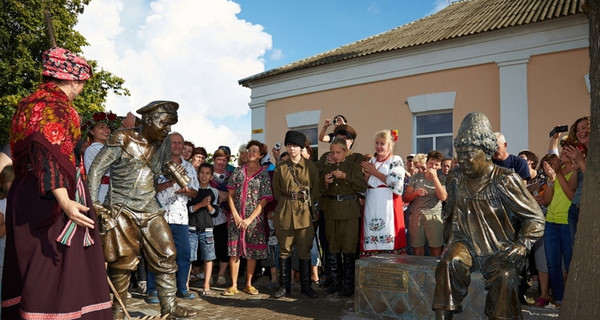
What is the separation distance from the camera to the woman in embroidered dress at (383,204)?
19.5 ft

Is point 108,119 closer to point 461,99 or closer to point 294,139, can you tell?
point 294,139

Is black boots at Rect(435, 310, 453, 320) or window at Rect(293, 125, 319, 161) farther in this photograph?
window at Rect(293, 125, 319, 161)

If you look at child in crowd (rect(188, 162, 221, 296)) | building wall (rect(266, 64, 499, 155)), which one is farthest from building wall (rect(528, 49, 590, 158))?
child in crowd (rect(188, 162, 221, 296))

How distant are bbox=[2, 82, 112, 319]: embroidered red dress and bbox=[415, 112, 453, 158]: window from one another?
393 inches

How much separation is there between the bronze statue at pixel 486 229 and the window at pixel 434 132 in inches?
331

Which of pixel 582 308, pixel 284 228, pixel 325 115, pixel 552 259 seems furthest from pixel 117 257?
pixel 325 115

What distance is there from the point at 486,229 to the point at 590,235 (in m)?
0.73

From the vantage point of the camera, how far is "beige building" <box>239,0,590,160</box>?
34.2 ft

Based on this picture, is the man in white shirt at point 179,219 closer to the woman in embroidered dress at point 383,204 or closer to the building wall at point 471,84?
the woman in embroidered dress at point 383,204

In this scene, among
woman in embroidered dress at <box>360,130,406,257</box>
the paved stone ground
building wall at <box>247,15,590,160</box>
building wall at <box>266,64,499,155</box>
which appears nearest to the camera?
the paved stone ground

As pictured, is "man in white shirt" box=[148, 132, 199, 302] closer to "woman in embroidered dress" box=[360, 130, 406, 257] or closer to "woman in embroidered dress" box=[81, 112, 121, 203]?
"woman in embroidered dress" box=[81, 112, 121, 203]

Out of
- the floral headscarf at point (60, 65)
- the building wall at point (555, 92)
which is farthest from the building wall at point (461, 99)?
the floral headscarf at point (60, 65)

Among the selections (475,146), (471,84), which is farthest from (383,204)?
(471,84)

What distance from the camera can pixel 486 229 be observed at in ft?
11.8
